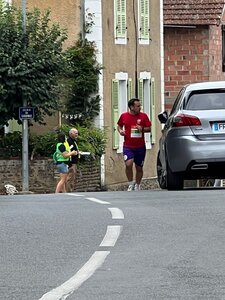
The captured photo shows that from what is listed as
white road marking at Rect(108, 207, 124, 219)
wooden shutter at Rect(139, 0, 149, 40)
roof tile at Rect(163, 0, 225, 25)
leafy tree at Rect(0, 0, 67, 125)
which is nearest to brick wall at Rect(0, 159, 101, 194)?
leafy tree at Rect(0, 0, 67, 125)

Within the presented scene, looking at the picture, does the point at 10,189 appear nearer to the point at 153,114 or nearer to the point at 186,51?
the point at 153,114

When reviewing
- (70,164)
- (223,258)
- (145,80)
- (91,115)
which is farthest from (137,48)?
(223,258)

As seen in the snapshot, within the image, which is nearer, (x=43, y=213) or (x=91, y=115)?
(x=43, y=213)

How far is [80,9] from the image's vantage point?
1389 inches

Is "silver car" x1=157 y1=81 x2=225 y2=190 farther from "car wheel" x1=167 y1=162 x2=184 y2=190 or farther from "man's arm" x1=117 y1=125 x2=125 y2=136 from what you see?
"man's arm" x1=117 y1=125 x2=125 y2=136

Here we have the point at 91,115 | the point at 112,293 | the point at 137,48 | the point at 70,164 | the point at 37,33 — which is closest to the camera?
the point at 112,293

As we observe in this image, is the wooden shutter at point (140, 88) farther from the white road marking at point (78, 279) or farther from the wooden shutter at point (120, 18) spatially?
the white road marking at point (78, 279)

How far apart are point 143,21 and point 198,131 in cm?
1986

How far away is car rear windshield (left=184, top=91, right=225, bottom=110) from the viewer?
19453mm

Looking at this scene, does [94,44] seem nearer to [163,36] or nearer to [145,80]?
[145,80]

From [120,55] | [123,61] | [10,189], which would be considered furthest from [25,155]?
[123,61]

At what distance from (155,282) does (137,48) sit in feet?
96.0

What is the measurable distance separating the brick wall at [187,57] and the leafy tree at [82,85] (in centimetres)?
869

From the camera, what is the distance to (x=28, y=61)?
107 ft
